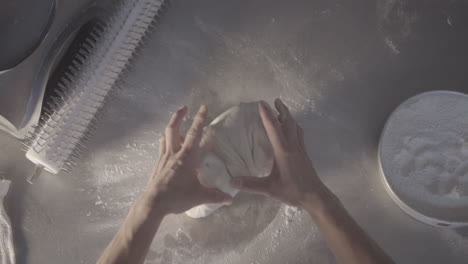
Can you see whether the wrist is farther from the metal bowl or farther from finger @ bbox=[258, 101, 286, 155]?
the metal bowl

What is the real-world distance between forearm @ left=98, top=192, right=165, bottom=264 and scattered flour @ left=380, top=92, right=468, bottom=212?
624mm

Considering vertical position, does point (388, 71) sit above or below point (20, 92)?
above

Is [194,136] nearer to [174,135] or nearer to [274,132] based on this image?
[174,135]

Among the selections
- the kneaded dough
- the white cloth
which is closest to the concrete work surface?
the white cloth

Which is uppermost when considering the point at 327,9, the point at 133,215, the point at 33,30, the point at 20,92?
the point at 327,9

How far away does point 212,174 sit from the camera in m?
0.93

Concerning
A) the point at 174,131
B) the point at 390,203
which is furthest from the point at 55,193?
the point at 390,203

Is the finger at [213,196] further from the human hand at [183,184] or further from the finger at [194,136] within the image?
the finger at [194,136]

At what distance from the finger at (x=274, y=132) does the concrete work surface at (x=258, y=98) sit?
213mm

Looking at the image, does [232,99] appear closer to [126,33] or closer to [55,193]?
[126,33]

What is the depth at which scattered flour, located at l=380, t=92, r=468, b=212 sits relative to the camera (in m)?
1.00

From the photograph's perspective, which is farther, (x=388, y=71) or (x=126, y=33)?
(x=388, y=71)

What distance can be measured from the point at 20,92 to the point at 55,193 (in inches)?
12.2

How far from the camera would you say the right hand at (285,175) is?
0.86 metres
